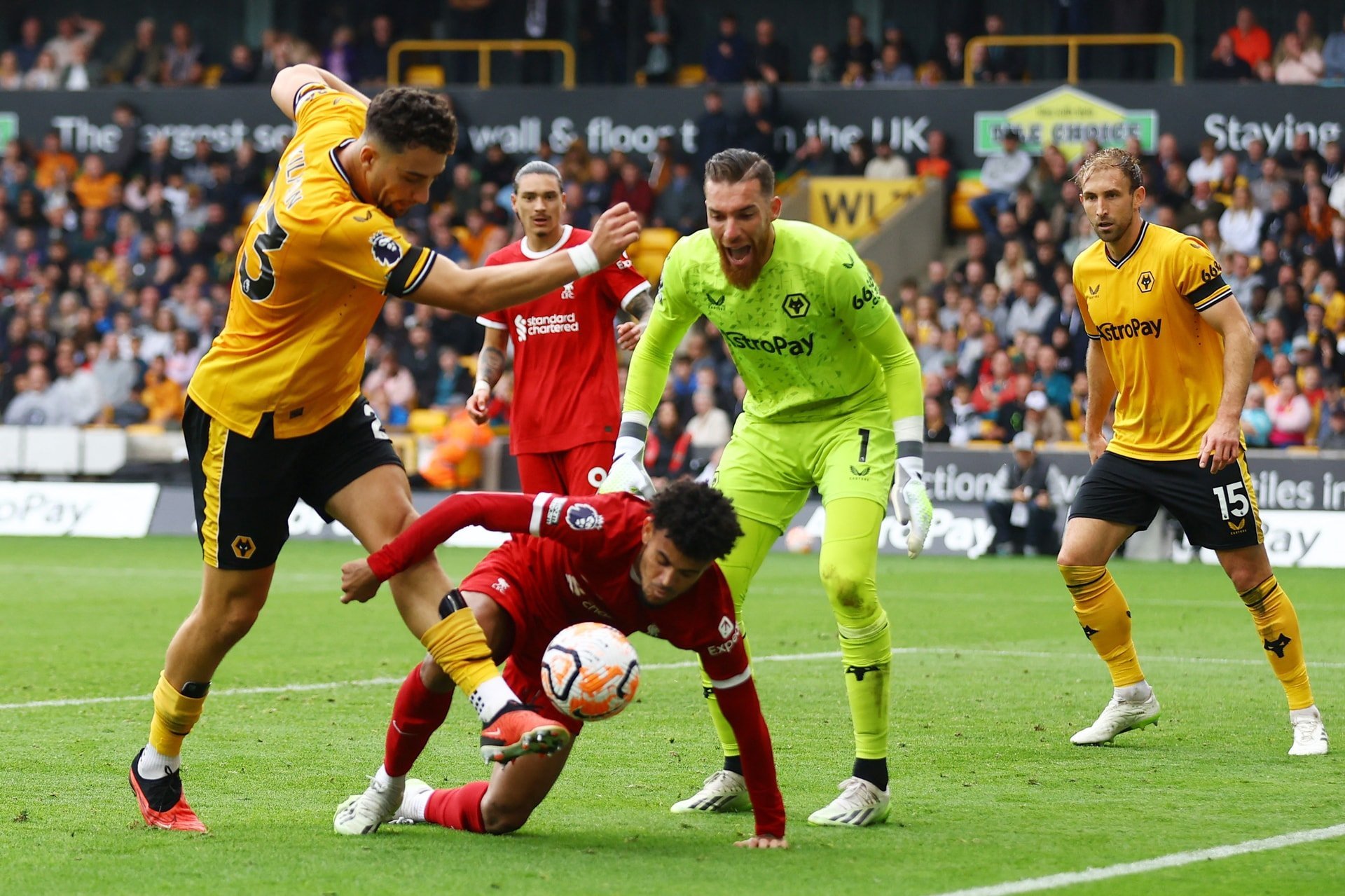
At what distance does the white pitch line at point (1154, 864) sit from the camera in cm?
534

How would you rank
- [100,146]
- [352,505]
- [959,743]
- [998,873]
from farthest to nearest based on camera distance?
[100,146], [959,743], [352,505], [998,873]

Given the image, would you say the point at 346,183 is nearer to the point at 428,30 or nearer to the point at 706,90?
the point at 706,90

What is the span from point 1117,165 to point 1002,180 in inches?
651

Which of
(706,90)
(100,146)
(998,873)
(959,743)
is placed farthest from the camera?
(100,146)

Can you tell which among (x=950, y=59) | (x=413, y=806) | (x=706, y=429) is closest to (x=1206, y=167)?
(x=950, y=59)

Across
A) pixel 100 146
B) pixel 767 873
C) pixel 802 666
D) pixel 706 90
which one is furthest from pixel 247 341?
pixel 100 146

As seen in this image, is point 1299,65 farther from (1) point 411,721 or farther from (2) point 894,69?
(1) point 411,721

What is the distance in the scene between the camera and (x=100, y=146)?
2848cm

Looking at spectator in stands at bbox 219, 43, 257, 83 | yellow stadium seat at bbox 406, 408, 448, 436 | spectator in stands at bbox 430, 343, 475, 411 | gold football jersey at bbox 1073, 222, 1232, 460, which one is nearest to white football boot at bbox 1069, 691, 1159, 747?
gold football jersey at bbox 1073, 222, 1232, 460

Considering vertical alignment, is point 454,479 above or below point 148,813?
below

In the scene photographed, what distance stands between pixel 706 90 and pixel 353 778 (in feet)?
64.3

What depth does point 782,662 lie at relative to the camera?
11305mm

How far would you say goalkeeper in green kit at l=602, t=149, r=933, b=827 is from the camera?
6676mm

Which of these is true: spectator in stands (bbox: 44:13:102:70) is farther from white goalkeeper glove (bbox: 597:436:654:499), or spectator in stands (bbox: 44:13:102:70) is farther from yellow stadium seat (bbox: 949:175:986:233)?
white goalkeeper glove (bbox: 597:436:654:499)
